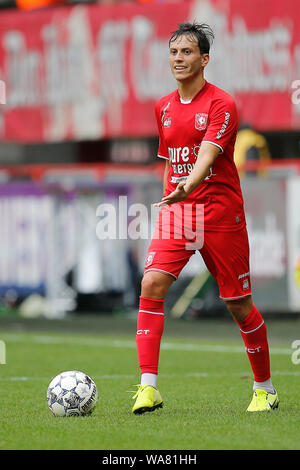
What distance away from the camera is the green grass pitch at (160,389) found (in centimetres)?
547

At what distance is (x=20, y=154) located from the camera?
20781 mm

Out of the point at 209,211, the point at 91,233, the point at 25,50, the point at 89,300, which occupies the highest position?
the point at 25,50

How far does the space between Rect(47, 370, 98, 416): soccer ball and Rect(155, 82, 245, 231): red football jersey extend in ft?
4.34

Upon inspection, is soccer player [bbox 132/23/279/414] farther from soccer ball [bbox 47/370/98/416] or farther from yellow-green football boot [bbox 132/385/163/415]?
soccer ball [bbox 47/370/98/416]

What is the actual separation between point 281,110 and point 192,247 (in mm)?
10873

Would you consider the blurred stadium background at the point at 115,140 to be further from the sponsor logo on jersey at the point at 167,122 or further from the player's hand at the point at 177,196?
the player's hand at the point at 177,196

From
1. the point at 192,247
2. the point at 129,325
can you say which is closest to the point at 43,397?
the point at 192,247

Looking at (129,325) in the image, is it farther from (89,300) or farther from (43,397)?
(43,397)

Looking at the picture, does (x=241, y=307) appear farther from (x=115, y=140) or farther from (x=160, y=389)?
(x=115, y=140)

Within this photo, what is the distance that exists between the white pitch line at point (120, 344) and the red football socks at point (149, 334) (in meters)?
4.87

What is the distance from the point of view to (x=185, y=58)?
655 centimetres

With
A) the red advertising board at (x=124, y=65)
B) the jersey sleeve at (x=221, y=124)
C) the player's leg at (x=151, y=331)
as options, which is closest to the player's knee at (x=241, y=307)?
the player's leg at (x=151, y=331)

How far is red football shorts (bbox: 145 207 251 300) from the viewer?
658cm
